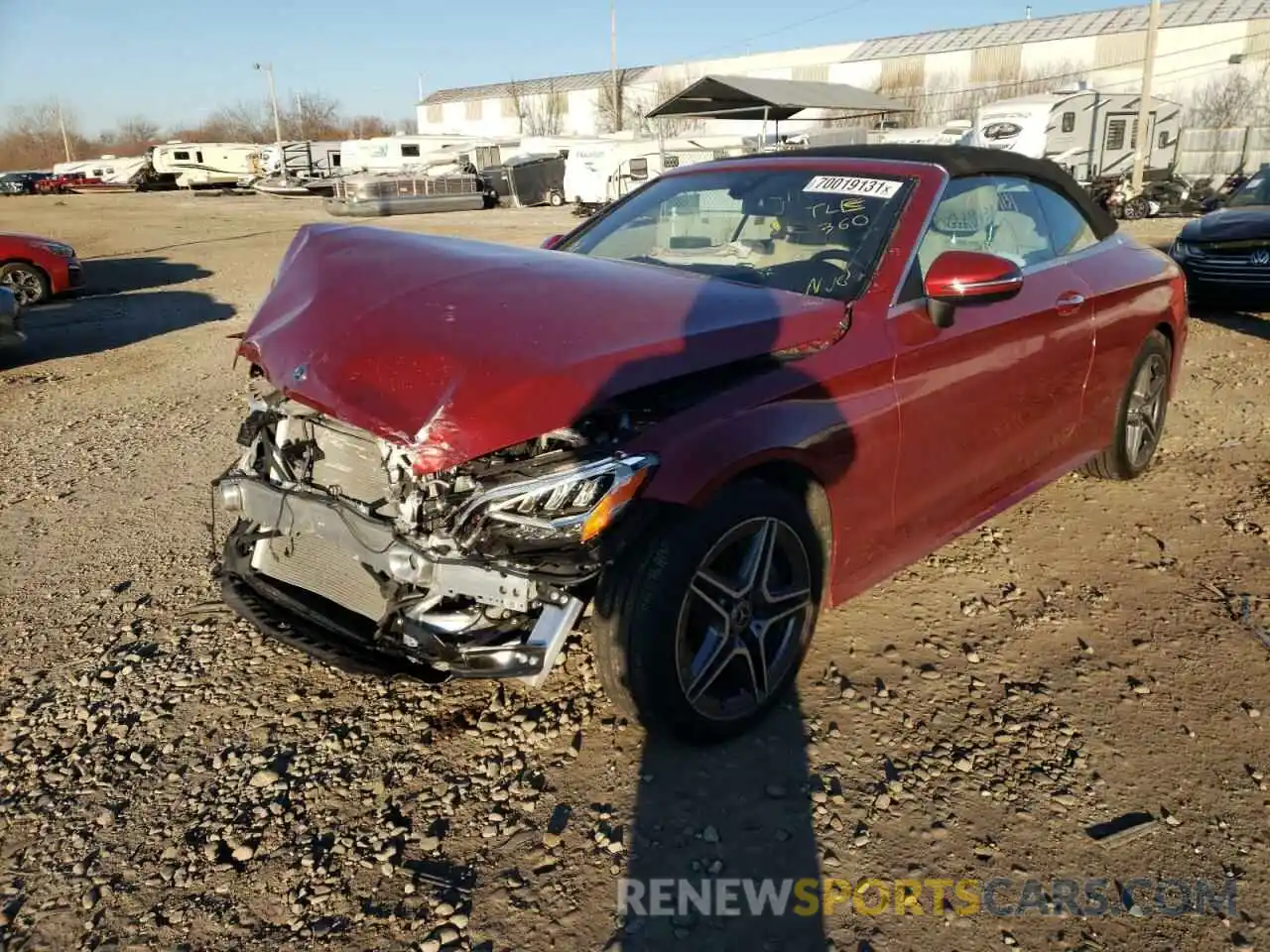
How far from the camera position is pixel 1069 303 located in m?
3.83

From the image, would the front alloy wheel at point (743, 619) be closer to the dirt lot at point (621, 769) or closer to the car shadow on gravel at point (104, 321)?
the dirt lot at point (621, 769)

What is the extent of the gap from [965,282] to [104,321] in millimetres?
10902

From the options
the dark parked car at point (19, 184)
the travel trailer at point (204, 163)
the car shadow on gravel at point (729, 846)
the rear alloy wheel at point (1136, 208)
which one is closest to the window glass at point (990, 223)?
the car shadow on gravel at point (729, 846)

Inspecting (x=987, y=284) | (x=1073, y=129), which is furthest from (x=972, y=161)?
(x=1073, y=129)

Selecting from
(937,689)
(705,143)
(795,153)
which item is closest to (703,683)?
(937,689)

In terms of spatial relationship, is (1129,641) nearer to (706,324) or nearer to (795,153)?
(706,324)

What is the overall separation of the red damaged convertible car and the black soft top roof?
0.07ft

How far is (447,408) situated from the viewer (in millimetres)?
2336

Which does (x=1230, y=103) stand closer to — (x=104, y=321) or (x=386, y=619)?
(x=104, y=321)

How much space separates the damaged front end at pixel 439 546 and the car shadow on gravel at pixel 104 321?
7.35 metres

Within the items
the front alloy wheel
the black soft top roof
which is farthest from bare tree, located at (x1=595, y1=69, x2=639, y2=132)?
the front alloy wheel

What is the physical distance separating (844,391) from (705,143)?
31.1 meters

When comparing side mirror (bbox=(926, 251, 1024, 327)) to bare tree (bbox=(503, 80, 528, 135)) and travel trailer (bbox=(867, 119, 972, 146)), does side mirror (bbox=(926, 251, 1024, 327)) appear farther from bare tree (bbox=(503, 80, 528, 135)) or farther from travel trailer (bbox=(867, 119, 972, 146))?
bare tree (bbox=(503, 80, 528, 135))

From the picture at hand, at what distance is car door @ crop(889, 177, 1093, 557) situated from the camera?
124 inches
